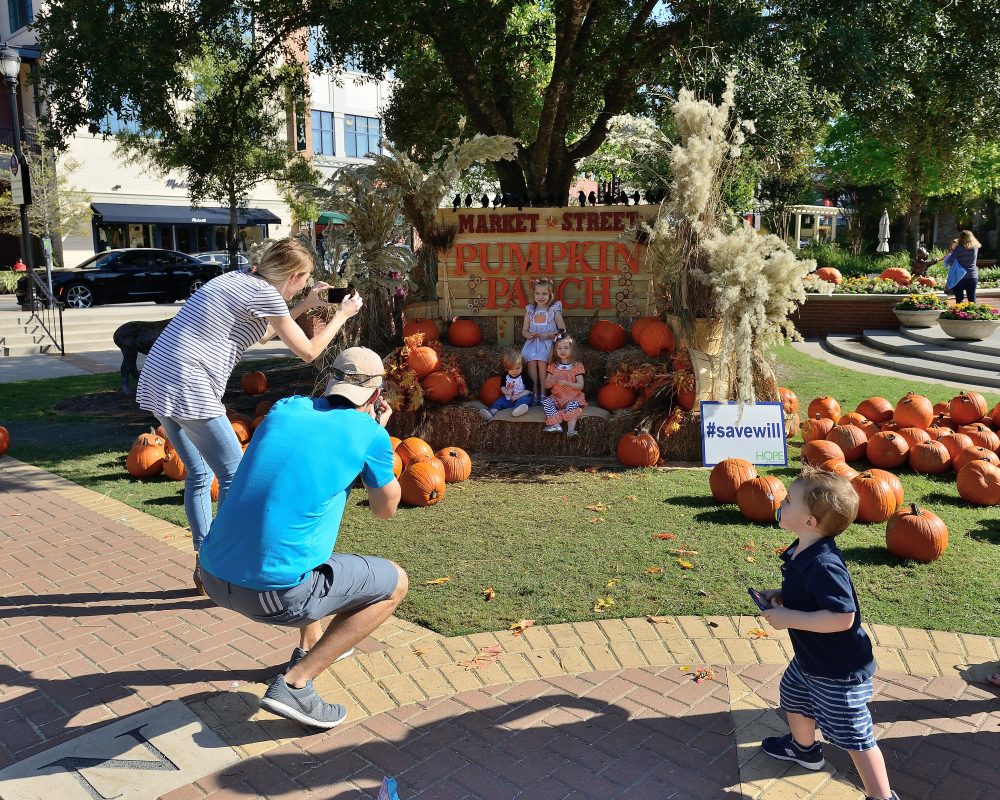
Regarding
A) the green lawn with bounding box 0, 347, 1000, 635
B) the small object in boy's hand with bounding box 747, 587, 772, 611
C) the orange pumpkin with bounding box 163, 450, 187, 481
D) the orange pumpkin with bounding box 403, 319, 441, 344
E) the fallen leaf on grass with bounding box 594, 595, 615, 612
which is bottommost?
the fallen leaf on grass with bounding box 594, 595, 615, 612

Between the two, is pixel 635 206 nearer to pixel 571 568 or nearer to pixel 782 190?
pixel 571 568

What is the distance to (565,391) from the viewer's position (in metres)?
7.64

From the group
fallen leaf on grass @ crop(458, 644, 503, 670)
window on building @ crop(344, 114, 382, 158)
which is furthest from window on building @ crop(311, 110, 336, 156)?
fallen leaf on grass @ crop(458, 644, 503, 670)

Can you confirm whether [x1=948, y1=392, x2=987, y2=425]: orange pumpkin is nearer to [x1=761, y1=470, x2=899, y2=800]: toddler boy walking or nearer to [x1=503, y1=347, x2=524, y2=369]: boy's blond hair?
[x1=503, y1=347, x2=524, y2=369]: boy's blond hair

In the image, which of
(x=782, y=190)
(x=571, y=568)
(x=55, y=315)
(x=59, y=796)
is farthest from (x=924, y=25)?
(x=782, y=190)

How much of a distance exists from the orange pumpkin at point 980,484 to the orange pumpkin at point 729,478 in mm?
1447

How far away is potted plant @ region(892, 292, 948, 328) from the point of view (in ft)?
47.7

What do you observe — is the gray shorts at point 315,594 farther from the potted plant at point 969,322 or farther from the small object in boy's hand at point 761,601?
the potted plant at point 969,322

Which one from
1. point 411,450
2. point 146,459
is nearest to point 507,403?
point 411,450

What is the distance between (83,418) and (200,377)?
664 cm

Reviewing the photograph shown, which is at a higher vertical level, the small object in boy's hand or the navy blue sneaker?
the small object in boy's hand

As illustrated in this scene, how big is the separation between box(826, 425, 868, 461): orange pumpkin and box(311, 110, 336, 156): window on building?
3982 centimetres

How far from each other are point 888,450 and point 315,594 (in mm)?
5345

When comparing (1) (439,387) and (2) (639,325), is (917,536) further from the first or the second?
(1) (439,387)
